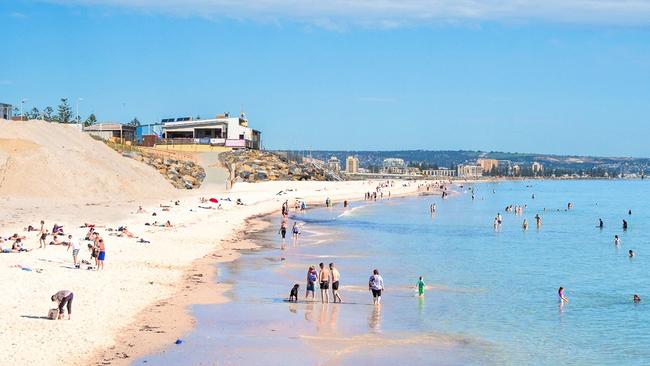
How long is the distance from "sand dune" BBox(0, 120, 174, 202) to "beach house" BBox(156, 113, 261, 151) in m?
29.2

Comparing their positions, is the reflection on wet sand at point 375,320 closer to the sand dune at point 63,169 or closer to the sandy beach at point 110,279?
the sandy beach at point 110,279

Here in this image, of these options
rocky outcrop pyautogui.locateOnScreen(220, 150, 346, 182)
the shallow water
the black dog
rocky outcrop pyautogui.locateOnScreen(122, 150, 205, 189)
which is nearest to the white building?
rocky outcrop pyautogui.locateOnScreen(122, 150, 205, 189)

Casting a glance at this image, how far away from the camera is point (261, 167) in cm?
9088

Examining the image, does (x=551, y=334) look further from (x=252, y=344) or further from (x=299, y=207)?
(x=299, y=207)

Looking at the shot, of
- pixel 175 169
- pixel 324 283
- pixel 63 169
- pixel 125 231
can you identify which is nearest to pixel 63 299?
pixel 324 283

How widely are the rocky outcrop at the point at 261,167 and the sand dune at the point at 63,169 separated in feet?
71.5

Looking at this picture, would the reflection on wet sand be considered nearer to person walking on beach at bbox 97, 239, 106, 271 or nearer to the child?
the child

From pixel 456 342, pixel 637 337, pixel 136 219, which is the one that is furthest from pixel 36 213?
pixel 637 337

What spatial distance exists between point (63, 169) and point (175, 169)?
2385 centimetres

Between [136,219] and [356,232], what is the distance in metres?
14.0

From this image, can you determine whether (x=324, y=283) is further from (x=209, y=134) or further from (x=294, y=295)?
(x=209, y=134)

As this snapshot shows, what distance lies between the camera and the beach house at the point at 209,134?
9431 cm

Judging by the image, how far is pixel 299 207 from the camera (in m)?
68.2

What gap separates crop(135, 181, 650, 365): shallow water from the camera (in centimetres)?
1792
